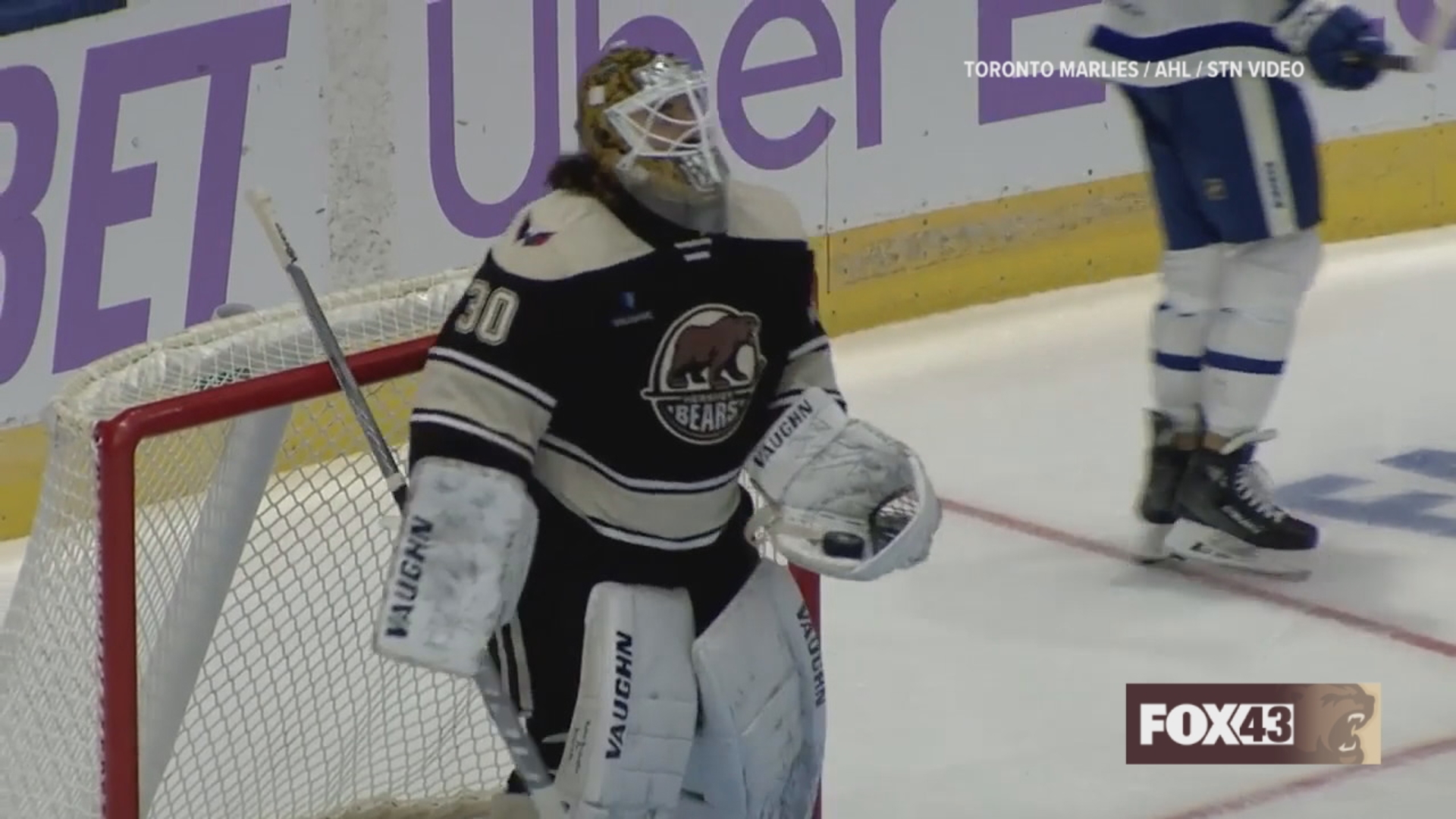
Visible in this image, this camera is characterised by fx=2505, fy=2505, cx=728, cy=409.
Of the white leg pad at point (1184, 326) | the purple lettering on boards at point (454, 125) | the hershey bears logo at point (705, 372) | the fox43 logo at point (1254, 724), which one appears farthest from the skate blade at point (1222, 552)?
the hershey bears logo at point (705, 372)

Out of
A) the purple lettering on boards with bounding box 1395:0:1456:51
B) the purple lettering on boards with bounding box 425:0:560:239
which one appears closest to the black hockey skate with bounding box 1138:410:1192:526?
the purple lettering on boards with bounding box 425:0:560:239

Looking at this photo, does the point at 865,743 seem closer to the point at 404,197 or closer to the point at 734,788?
the point at 734,788

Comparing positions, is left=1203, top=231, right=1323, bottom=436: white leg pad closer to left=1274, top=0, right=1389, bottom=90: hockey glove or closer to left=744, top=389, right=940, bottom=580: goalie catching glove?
left=1274, top=0, right=1389, bottom=90: hockey glove

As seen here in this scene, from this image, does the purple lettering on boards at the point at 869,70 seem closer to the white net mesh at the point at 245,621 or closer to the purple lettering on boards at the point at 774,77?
the purple lettering on boards at the point at 774,77

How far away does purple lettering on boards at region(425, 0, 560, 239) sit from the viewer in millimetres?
3990

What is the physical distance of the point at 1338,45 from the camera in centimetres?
321

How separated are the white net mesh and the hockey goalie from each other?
29cm

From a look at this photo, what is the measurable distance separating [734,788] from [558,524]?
0.87ft

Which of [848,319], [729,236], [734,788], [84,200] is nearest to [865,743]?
[734,788]

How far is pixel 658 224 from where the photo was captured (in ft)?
6.44

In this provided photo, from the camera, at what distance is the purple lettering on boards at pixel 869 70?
4570mm

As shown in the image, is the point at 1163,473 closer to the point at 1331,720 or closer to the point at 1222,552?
the point at 1222,552

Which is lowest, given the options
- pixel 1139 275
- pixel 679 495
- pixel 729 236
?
pixel 1139 275

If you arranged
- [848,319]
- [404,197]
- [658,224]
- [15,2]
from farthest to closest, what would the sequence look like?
[848,319] → [404,197] → [15,2] → [658,224]
